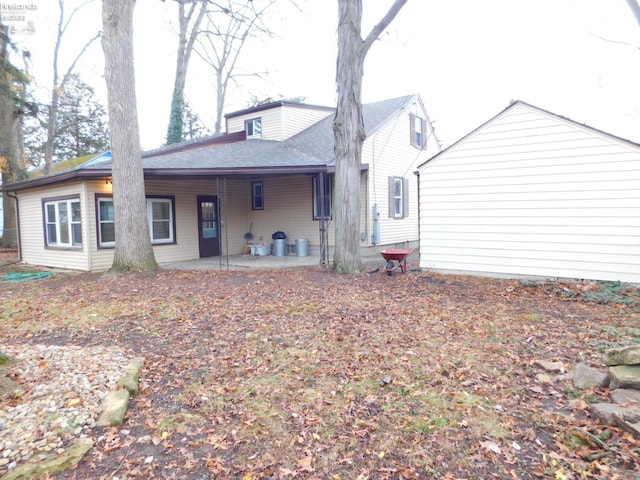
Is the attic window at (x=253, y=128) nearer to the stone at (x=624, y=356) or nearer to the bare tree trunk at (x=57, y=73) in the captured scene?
the bare tree trunk at (x=57, y=73)

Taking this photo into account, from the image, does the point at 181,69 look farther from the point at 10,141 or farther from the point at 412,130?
the point at 412,130

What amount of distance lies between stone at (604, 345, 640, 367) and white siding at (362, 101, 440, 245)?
31.4 ft

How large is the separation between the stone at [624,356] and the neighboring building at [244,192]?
7.71 m

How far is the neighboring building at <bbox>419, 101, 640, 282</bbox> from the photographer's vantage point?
724 centimetres

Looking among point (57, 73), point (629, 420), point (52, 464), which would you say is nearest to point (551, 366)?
point (629, 420)

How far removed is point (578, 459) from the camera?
2602 mm

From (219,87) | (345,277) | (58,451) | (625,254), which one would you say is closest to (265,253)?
(345,277)

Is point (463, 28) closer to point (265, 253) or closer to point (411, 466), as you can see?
point (265, 253)

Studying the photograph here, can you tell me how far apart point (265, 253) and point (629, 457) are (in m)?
12.2

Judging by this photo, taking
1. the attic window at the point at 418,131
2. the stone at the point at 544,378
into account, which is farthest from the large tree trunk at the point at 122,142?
the attic window at the point at 418,131

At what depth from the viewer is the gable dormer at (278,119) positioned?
15891 millimetres

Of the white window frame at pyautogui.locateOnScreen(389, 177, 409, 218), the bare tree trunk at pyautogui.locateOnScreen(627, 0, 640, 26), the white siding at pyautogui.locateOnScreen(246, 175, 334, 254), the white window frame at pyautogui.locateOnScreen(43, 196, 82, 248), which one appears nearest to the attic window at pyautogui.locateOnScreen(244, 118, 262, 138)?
the white siding at pyautogui.locateOnScreen(246, 175, 334, 254)

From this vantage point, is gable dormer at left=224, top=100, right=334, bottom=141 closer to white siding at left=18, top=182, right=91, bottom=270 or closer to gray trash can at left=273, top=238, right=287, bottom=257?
gray trash can at left=273, top=238, right=287, bottom=257

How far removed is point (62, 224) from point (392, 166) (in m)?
10.8
